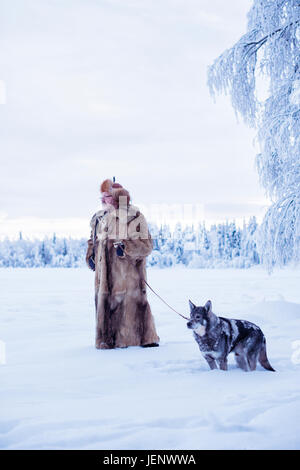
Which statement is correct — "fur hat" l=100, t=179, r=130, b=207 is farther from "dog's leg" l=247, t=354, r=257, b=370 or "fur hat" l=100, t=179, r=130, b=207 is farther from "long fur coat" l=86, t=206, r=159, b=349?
"dog's leg" l=247, t=354, r=257, b=370

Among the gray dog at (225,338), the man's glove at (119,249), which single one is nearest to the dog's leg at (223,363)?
the gray dog at (225,338)

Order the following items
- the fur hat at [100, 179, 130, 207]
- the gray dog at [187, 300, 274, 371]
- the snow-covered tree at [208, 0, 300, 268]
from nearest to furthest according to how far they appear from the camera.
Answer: the gray dog at [187, 300, 274, 371] → the fur hat at [100, 179, 130, 207] → the snow-covered tree at [208, 0, 300, 268]

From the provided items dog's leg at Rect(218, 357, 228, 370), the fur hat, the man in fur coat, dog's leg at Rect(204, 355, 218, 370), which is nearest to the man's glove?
the man in fur coat

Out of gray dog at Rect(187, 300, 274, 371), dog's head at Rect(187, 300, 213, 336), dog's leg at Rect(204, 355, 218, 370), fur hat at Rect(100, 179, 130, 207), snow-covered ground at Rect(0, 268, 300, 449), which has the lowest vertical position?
snow-covered ground at Rect(0, 268, 300, 449)

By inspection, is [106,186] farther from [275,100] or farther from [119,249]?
[275,100]

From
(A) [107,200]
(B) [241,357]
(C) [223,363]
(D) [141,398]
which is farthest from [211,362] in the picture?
(A) [107,200]

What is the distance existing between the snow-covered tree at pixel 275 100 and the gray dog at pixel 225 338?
3552 mm

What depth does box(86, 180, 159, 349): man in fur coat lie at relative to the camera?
5648 mm

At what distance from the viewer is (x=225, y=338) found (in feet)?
13.6

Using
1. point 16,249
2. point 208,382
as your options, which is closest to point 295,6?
point 208,382

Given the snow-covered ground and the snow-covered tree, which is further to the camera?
the snow-covered tree

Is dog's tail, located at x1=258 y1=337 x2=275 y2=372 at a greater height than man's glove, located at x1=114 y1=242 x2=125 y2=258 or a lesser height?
lesser

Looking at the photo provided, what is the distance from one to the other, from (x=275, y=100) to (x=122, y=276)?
15.3ft
